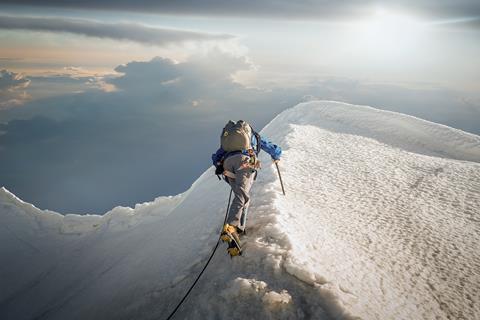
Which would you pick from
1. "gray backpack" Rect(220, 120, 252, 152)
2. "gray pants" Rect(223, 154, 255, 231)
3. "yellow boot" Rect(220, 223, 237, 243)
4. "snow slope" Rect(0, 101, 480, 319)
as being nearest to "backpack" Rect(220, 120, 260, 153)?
"gray backpack" Rect(220, 120, 252, 152)

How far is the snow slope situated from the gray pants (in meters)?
0.53

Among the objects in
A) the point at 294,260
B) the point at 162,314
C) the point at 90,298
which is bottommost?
the point at 90,298

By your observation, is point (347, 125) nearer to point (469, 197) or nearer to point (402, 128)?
point (402, 128)

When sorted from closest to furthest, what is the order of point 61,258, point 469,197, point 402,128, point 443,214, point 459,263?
point 459,263, point 443,214, point 469,197, point 61,258, point 402,128

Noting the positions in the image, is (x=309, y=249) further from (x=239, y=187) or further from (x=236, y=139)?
(x=236, y=139)

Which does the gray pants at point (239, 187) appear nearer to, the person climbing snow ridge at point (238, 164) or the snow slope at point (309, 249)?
the person climbing snow ridge at point (238, 164)

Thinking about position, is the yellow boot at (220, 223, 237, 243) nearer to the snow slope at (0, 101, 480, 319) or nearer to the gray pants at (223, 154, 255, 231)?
the gray pants at (223, 154, 255, 231)

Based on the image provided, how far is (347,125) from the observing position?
18.7 meters

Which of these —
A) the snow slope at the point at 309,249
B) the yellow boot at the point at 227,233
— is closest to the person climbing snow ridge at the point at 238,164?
the yellow boot at the point at 227,233

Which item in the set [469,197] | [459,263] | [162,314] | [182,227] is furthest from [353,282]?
[469,197]

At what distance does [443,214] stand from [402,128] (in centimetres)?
1036

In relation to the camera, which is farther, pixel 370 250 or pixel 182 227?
pixel 182 227

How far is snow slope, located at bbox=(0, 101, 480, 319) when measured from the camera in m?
5.19

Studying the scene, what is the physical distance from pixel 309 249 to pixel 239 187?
214 centimetres
